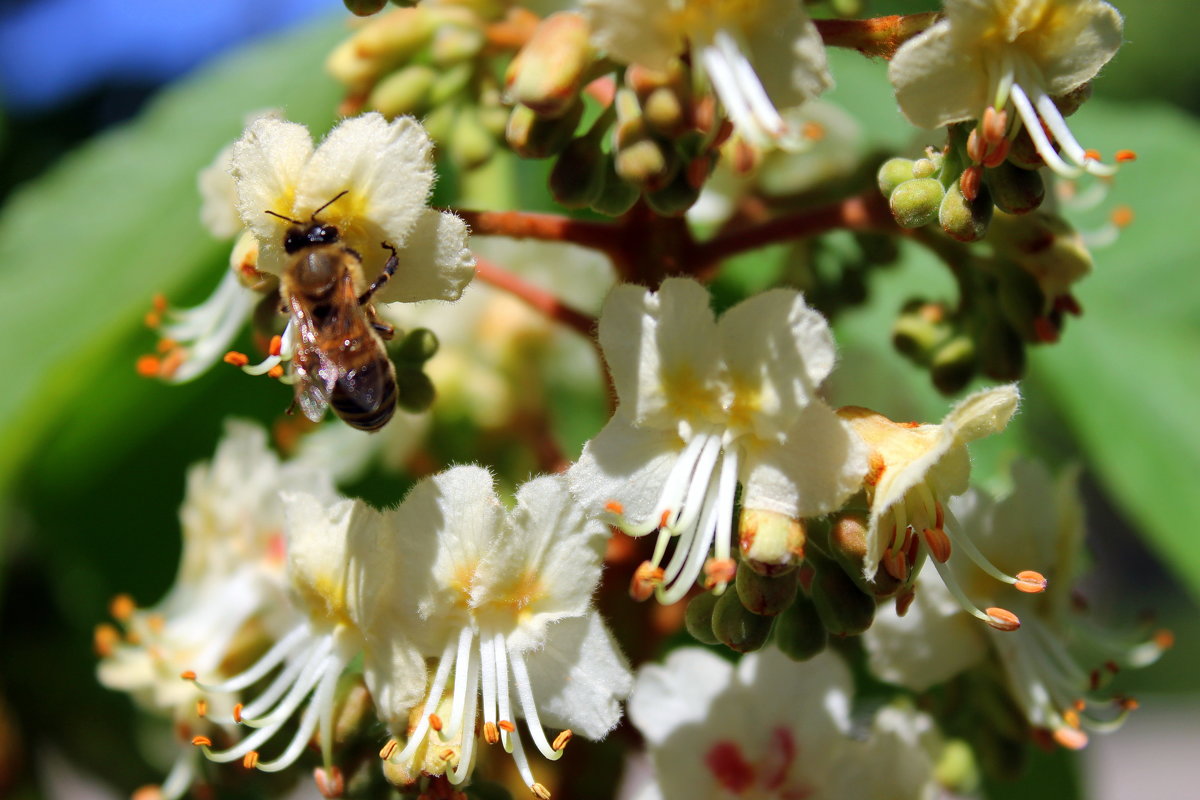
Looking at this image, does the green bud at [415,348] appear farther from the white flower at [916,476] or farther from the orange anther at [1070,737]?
the orange anther at [1070,737]

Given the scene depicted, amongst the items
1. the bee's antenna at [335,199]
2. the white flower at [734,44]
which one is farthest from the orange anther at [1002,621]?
the bee's antenna at [335,199]

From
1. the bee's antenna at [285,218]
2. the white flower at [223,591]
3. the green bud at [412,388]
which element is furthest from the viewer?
the white flower at [223,591]

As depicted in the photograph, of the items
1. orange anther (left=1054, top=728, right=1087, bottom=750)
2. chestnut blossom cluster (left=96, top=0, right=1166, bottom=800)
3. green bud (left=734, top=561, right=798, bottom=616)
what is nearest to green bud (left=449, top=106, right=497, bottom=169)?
chestnut blossom cluster (left=96, top=0, right=1166, bottom=800)

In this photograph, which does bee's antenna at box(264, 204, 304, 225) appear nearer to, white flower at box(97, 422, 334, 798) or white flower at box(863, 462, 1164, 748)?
white flower at box(97, 422, 334, 798)

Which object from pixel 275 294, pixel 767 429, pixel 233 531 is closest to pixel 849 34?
pixel 767 429

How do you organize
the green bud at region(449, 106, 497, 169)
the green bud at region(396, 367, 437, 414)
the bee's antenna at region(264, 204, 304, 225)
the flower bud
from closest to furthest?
the flower bud < the bee's antenna at region(264, 204, 304, 225) < the green bud at region(396, 367, 437, 414) < the green bud at region(449, 106, 497, 169)
